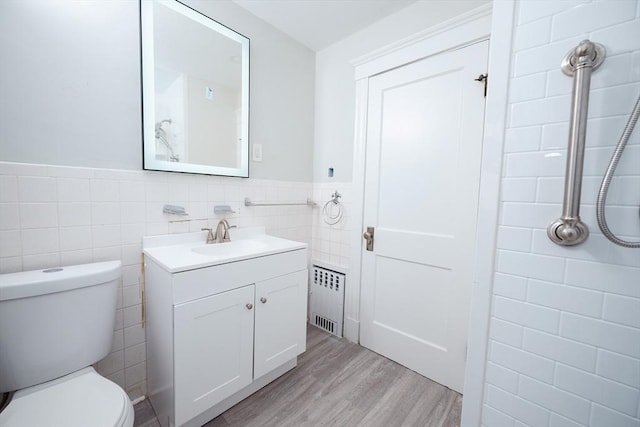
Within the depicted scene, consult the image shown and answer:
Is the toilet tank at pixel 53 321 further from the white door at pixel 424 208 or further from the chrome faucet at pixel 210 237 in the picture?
the white door at pixel 424 208

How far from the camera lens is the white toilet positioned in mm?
827

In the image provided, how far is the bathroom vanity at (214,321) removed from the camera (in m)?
1.10

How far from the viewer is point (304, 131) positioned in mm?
2188

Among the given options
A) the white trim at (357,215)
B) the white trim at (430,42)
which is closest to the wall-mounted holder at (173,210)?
the white trim at (357,215)

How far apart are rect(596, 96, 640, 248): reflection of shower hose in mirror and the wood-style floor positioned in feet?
4.00

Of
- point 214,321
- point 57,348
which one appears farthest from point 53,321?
point 214,321

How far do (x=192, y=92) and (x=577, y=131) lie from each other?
1.80 metres

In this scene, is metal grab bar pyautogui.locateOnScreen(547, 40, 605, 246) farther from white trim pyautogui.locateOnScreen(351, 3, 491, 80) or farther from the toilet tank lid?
the toilet tank lid

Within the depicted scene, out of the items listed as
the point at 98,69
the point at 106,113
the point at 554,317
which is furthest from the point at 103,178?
the point at 554,317

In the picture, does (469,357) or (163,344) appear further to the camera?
(163,344)

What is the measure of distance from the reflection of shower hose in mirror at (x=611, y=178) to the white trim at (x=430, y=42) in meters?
0.99

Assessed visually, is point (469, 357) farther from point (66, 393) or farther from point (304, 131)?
point (304, 131)

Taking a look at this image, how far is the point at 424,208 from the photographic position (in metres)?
1.62

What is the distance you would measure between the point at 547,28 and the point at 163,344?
193 centimetres
